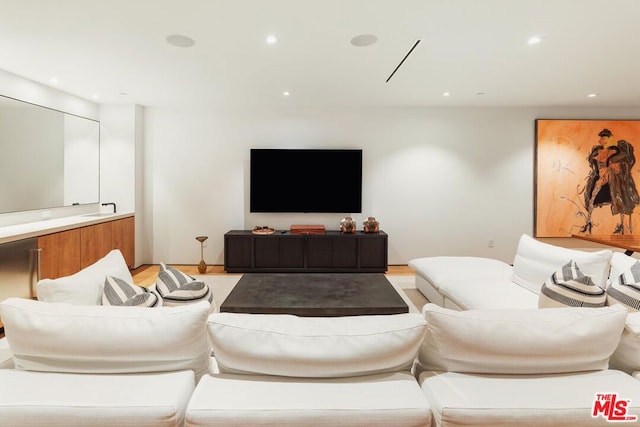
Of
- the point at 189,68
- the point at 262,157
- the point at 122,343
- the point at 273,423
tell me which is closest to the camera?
the point at 273,423

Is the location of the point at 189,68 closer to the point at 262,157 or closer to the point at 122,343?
the point at 262,157

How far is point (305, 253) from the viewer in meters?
5.03

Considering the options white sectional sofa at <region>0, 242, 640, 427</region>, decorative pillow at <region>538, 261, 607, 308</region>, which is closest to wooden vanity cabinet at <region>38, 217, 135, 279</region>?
white sectional sofa at <region>0, 242, 640, 427</region>

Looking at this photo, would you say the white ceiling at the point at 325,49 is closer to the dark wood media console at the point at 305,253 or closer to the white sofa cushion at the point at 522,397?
the dark wood media console at the point at 305,253

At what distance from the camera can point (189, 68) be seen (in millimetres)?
3641

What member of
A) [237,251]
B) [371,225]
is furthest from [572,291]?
[237,251]

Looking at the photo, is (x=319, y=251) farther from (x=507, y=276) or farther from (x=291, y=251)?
(x=507, y=276)

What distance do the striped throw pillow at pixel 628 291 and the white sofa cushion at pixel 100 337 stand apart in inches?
81.0

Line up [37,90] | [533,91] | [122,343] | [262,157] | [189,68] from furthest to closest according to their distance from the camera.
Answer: [262,157], [533,91], [37,90], [189,68], [122,343]

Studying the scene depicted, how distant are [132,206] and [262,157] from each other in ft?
6.58

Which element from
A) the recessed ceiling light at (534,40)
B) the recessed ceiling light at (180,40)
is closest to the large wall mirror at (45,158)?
the recessed ceiling light at (180,40)

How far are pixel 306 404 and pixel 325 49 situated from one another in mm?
2923

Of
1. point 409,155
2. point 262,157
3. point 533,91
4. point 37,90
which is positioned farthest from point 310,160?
point 37,90

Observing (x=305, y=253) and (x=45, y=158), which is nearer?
(x=45, y=158)
